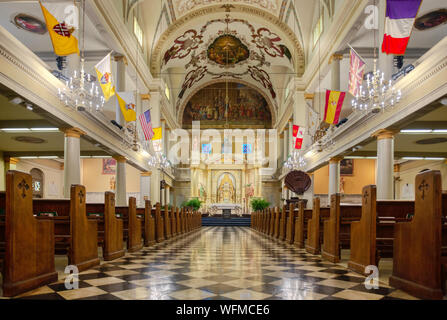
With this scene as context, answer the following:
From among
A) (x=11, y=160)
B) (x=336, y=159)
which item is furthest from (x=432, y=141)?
(x=11, y=160)

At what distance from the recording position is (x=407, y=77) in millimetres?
8516

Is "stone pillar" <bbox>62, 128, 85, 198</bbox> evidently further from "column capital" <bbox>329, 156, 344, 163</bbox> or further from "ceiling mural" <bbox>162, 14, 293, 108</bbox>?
"ceiling mural" <bbox>162, 14, 293, 108</bbox>

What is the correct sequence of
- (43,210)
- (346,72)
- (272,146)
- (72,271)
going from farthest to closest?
(272,146) → (346,72) → (43,210) → (72,271)

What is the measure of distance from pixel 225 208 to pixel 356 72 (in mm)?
16882

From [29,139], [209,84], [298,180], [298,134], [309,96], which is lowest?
[298,180]

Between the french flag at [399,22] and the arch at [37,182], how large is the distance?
1855 centimetres

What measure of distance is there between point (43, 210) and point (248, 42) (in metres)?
17.4

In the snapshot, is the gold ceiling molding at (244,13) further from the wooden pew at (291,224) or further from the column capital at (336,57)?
the wooden pew at (291,224)

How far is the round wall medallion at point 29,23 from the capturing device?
12.4m

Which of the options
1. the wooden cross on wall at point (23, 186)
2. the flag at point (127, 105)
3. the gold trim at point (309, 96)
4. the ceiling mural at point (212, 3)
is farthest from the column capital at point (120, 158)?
the wooden cross on wall at point (23, 186)

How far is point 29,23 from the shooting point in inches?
504

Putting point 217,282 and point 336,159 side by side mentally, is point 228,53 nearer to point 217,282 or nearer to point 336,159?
point 336,159
